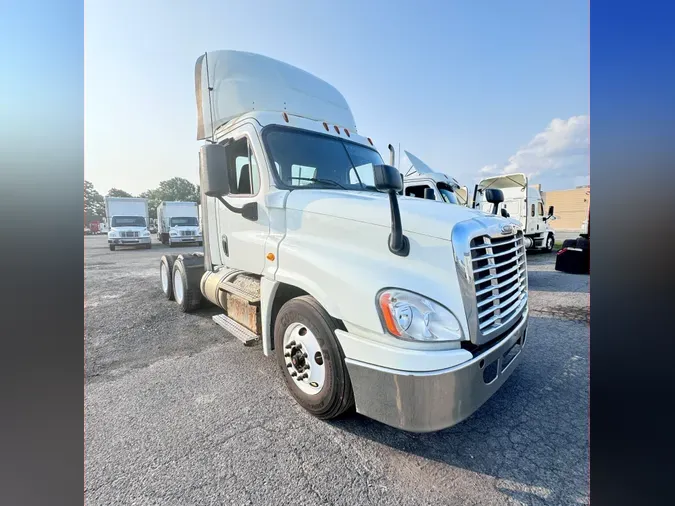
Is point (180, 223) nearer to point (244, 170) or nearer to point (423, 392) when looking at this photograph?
point (244, 170)

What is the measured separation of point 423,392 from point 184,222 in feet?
80.2

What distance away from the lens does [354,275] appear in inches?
85.5

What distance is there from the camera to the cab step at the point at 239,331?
3.19 m

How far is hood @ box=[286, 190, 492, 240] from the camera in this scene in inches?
83.1

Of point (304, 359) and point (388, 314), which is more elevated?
point (388, 314)

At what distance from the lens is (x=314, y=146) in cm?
355

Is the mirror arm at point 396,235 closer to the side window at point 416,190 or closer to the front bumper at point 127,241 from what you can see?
the side window at point 416,190

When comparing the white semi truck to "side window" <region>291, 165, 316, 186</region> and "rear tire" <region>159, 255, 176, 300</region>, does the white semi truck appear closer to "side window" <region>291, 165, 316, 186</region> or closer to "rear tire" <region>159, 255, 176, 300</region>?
"side window" <region>291, 165, 316, 186</region>

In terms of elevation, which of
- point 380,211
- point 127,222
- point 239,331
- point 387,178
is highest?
point 127,222

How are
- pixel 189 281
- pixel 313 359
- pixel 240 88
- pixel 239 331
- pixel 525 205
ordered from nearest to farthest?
pixel 313 359 < pixel 239 331 < pixel 240 88 < pixel 189 281 < pixel 525 205

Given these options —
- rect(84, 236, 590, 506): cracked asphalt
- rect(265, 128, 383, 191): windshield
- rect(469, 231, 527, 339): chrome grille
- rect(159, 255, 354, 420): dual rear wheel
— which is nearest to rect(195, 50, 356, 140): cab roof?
rect(265, 128, 383, 191): windshield

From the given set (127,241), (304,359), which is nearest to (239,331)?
(304,359)

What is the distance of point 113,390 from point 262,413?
170cm

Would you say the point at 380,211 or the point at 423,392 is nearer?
the point at 423,392
